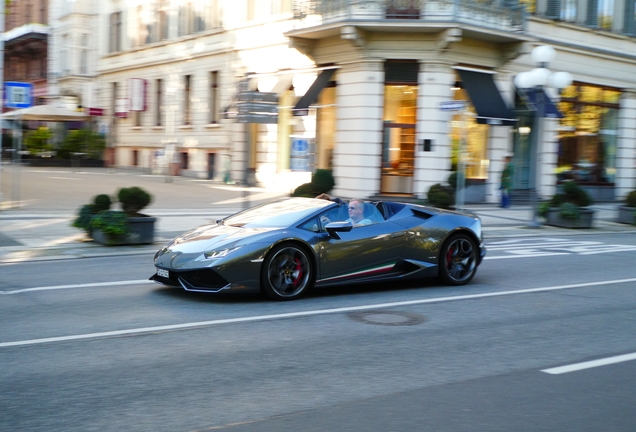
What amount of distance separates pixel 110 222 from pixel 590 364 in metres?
9.60

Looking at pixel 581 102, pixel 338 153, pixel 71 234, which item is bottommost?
pixel 71 234

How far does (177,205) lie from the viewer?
75.5 feet

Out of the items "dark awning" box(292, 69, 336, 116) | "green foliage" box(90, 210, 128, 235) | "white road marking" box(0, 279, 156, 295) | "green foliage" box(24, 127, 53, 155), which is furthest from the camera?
"green foliage" box(24, 127, 53, 155)

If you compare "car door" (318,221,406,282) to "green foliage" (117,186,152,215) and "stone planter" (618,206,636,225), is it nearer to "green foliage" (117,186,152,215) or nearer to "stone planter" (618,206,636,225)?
"green foliage" (117,186,152,215)

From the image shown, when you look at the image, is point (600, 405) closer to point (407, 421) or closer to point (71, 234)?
point (407, 421)

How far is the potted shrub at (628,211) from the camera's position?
2291cm

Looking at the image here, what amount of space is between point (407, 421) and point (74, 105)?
47.5 meters

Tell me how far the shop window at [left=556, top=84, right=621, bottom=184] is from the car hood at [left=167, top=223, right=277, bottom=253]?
2305 cm

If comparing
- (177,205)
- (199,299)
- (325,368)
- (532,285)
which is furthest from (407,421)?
(177,205)

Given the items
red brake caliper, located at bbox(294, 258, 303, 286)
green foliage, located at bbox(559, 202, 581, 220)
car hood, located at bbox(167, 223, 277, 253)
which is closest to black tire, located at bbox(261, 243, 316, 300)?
red brake caliper, located at bbox(294, 258, 303, 286)

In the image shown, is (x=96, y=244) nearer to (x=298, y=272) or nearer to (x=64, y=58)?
(x=298, y=272)

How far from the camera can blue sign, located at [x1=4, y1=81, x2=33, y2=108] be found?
1828 cm

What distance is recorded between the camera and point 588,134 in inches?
1241

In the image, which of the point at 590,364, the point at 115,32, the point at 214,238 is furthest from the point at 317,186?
the point at 115,32
